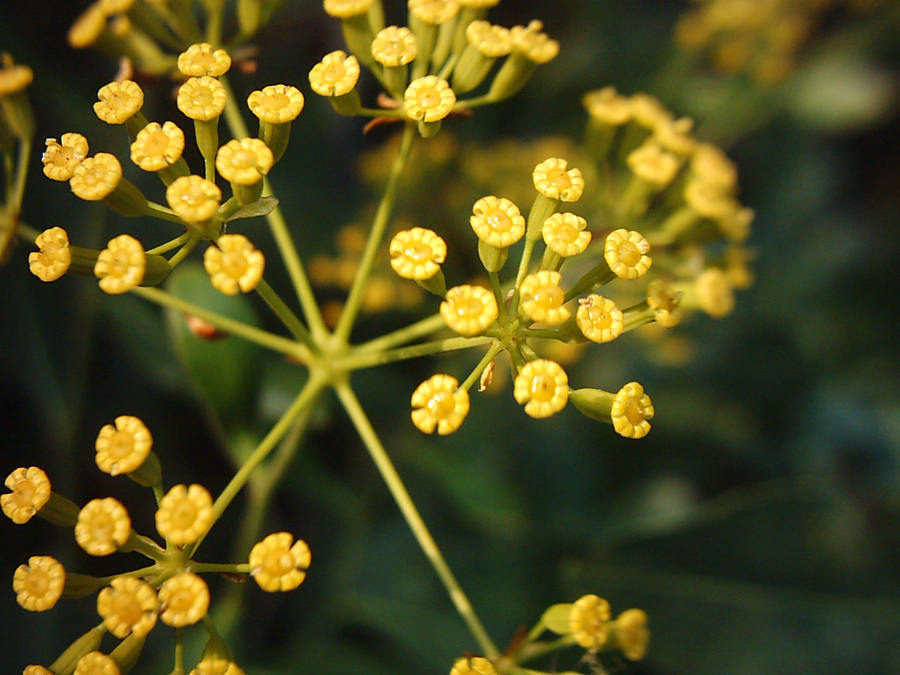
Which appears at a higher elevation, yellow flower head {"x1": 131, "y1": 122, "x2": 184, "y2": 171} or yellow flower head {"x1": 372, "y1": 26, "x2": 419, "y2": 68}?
yellow flower head {"x1": 372, "y1": 26, "x2": 419, "y2": 68}

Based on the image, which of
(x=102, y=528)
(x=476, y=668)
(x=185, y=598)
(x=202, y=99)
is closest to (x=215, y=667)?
(x=185, y=598)

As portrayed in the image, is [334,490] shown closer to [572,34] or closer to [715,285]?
[715,285]

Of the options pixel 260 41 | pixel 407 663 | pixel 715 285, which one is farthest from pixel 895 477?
pixel 260 41

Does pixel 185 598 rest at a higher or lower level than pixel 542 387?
lower

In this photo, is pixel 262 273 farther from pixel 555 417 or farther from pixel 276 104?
pixel 555 417

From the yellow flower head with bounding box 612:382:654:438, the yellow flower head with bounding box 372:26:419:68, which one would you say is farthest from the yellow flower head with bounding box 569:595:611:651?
the yellow flower head with bounding box 372:26:419:68

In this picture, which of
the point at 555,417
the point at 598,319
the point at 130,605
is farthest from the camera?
the point at 555,417

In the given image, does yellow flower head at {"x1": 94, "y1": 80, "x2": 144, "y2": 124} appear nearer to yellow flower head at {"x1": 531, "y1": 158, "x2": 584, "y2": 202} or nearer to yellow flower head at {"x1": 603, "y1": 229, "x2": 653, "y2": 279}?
yellow flower head at {"x1": 531, "y1": 158, "x2": 584, "y2": 202}
